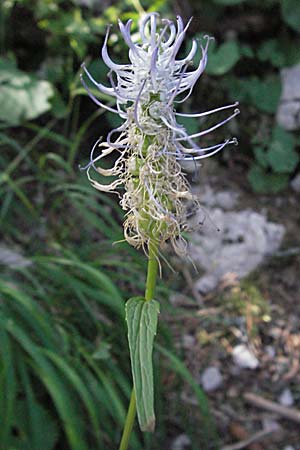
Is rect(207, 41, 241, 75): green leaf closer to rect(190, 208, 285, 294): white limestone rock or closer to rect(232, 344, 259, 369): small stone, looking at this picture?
rect(190, 208, 285, 294): white limestone rock

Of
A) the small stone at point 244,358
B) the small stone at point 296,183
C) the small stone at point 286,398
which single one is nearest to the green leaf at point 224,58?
the small stone at point 296,183

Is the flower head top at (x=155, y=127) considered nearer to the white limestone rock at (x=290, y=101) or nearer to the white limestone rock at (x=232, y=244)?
the white limestone rock at (x=232, y=244)

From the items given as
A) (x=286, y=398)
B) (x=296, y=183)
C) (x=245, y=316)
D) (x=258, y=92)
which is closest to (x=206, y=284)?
(x=245, y=316)

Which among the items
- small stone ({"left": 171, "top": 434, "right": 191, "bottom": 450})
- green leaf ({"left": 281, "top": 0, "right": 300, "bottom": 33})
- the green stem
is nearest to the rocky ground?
small stone ({"left": 171, "top": 434, "right": 191, "bottom": 450})

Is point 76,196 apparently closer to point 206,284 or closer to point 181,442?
point 206,284

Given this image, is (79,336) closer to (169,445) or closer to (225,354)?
(169,445)
